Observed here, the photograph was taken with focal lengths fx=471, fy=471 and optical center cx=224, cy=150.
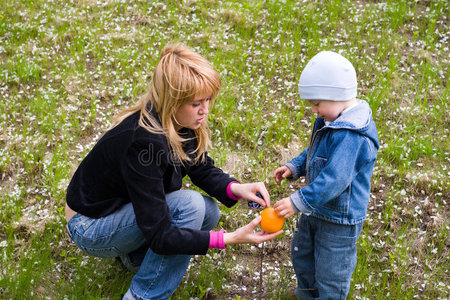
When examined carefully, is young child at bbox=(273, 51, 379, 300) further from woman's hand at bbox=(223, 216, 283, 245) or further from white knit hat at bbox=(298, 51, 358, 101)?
woman's hand at bbox=(223, 216, 283, 245)

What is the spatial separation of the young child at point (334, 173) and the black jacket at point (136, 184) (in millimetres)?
714

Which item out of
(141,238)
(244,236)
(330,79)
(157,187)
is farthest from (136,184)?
(330,79)

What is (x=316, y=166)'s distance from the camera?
10.0ft

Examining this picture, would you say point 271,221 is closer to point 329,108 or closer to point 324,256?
point 324,256

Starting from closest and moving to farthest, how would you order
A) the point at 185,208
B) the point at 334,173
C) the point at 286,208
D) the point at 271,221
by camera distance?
the point at 334,173 < the point at 286,208 < the point at 271,221 < the point at 185,208

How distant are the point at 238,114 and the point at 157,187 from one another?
2419mm

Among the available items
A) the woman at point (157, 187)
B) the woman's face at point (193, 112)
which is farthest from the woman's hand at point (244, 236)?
the woman's face at point (193, 112)

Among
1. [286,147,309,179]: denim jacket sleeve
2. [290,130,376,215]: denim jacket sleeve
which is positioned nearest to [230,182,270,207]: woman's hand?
[286,147,309,179]: denim jacket sleeve

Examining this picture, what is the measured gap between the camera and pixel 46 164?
15.1 ft

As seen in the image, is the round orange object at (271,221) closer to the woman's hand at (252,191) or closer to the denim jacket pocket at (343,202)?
the woman's hand at (252,191)

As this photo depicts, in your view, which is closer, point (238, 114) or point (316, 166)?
point (316, 166)

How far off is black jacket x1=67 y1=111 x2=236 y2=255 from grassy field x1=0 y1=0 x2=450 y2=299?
0.67 metres

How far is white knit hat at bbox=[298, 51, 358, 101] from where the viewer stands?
2.81 meters

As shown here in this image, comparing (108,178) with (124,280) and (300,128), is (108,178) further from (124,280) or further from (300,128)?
(300,128)
